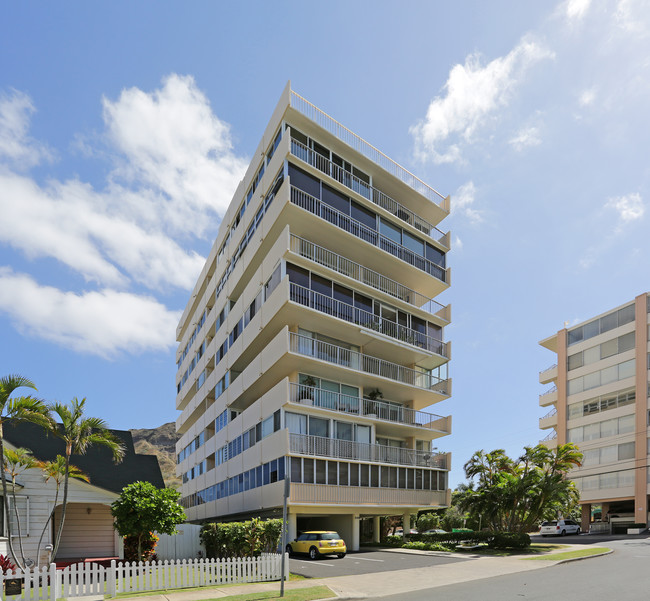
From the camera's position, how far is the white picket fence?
1457 cm

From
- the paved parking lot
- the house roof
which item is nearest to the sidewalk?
the paved parking lot

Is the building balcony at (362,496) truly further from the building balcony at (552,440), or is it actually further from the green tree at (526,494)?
the building balcony at (552,440)

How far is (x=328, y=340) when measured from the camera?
33.1 m

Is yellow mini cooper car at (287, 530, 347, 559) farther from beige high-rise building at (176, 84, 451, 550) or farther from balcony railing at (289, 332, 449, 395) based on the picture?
balcony railing at (289, 332, 449, 395)

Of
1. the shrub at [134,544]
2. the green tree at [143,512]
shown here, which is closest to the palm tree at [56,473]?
the shrub at [134,544]

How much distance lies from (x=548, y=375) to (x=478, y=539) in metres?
40.0

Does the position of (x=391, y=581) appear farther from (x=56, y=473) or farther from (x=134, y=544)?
(x=56, y=473)

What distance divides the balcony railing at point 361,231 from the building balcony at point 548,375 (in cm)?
3394

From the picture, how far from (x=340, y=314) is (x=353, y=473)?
28.8 feet

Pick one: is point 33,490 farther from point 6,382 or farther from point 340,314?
point 340,314

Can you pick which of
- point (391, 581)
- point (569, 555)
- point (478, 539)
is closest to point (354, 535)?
point (478, 539)

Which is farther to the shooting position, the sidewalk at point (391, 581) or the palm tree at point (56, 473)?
the palm tree at point (56, 473)

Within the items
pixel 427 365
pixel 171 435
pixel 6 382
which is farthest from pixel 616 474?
pixel 171 435

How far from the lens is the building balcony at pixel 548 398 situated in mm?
66500
